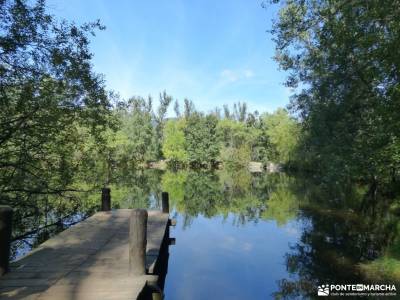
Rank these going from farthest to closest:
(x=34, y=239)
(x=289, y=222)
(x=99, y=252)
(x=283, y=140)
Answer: (x=283, y=140) < (x=289, y=222) < (x=34, y=239) < (x=99, y=252)

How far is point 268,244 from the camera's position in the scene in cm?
1291

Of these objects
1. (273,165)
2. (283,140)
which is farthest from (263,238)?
(273,165)

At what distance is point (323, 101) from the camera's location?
17109mm

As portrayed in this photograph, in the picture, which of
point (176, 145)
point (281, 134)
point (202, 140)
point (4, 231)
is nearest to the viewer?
point (4, 231)

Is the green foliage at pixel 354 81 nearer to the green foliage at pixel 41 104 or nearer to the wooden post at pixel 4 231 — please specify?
the green foliage at pixel 41 104

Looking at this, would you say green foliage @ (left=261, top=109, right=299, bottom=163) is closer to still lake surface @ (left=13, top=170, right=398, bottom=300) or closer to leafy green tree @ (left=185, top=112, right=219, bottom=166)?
leafy green tree @ (left=185, top=112, right=219, bottom=166)

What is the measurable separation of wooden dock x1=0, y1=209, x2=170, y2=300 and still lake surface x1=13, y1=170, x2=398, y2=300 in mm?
2365

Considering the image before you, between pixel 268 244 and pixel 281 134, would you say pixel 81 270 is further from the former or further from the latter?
pixel 281 134

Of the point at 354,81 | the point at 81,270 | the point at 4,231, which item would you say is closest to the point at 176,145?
the point at 354,81

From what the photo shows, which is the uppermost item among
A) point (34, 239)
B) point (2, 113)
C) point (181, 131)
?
point (181, 131)

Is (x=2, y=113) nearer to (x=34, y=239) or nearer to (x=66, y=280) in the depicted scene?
(x=34, y=239)

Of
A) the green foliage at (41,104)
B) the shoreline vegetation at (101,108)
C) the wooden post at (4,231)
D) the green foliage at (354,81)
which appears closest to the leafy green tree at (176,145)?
the green foliage at (354,81)

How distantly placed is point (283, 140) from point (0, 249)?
165 feet

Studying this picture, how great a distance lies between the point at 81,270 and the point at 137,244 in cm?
102
